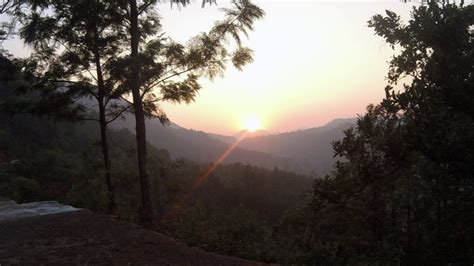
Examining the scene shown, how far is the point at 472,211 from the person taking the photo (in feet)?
16.5

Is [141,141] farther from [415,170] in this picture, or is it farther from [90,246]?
[415,170]

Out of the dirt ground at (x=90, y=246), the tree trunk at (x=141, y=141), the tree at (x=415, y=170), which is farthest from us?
the tree trunk at (x=141, y=141)

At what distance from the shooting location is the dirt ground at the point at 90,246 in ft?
20.9

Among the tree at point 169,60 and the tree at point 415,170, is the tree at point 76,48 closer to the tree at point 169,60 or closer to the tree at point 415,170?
the tree at point 169,60

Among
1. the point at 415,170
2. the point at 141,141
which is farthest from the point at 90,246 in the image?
the point at 415,170

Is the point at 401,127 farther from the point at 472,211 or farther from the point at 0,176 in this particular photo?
the point at 0,176

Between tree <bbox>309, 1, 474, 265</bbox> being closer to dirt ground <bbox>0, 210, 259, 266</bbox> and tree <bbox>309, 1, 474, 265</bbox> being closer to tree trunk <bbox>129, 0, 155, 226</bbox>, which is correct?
dirt ground <bbox>0, 210, 259, 266</bbox>

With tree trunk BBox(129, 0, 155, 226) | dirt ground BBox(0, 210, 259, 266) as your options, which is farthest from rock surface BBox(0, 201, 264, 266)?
tree trunk BBox(129, 0, 155, 226)

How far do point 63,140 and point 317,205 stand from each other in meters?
57.5

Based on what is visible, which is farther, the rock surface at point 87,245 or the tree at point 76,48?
the tree at point 76,48

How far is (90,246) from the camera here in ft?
22.8

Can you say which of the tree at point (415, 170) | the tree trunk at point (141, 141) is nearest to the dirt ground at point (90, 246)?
the tree trunk at point (141, 141)

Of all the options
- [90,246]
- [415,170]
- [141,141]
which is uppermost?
[141,141]

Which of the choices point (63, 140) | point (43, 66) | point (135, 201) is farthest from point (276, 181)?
A: point (43, 66)
